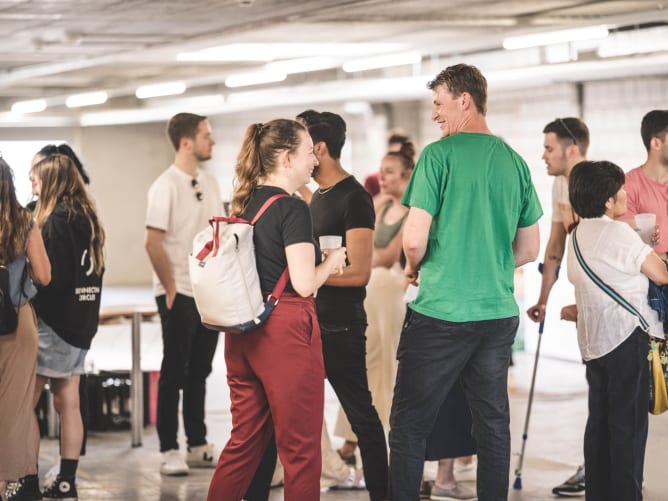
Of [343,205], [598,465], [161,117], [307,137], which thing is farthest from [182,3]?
[161,117]

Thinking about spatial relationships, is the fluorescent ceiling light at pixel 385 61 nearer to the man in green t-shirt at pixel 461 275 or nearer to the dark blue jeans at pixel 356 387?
the dark blue jeans at pixel 356 387

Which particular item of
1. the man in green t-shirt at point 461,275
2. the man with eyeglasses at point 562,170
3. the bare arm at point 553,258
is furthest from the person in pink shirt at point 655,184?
the man in green t-shirt at point 461,275

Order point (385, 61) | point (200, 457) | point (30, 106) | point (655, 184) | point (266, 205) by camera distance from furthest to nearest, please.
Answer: point (30, 106), point (385, 61), point (200, 457), point (655, 184), point (266, 205)

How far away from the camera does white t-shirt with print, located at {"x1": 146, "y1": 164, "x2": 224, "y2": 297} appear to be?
567cm

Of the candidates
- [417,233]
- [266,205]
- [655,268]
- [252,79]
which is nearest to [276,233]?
[266,205]

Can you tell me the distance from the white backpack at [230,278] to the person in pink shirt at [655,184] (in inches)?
75.8

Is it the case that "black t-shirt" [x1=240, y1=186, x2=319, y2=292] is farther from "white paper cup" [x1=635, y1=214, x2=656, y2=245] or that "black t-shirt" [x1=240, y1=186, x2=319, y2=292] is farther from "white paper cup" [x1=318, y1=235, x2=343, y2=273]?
"white paper cup" [x1=635, y1=214, x2=656, y2=245]

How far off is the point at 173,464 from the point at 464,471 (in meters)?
1.52

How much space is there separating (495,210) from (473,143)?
0.25 metres

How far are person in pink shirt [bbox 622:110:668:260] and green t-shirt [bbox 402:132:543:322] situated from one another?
47.5 inches

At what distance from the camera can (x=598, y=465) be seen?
14.7ft

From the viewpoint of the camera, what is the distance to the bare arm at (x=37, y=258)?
4.52 m

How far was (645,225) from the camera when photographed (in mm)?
4586

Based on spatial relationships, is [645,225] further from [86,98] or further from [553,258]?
[86,98]
